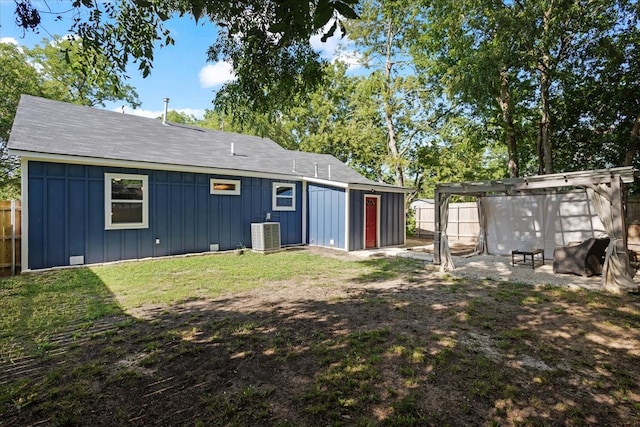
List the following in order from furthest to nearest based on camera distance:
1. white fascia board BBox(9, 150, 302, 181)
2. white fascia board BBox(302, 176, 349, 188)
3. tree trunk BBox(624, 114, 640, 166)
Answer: tree trunk BBox(624, 114, 640, 166)
white fascia board BBox(302, 176, 349, 188)
white fascia board BBox(9, 150, 302, 181)

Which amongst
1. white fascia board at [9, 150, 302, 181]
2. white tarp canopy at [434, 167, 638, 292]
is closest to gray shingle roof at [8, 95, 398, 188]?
white fascia board at [9, 150, 302, 181]

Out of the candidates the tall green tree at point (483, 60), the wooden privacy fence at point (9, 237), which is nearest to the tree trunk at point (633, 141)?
the tall green tree at point (483, 60)

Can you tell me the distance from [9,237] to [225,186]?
5.08m

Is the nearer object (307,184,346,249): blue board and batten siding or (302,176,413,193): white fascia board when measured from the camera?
(302,176,413,193): white fascia board

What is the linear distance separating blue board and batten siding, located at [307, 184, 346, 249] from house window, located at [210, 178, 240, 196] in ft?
9.57

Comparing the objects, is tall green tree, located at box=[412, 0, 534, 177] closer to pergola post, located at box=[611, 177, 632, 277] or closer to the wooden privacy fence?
pergola post, located at box=[611, 177, 632, 277]

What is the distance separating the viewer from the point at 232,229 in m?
10.2

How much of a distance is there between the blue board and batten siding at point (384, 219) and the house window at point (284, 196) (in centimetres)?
223

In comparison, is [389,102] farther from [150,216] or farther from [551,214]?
[150,216]

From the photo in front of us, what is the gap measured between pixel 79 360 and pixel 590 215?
11500 millimetres

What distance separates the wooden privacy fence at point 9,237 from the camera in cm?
673

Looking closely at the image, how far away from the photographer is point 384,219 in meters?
12.3

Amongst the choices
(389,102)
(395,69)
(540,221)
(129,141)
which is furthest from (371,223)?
(395,69)

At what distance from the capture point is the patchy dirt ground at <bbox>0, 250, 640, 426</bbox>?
225 centimetres
